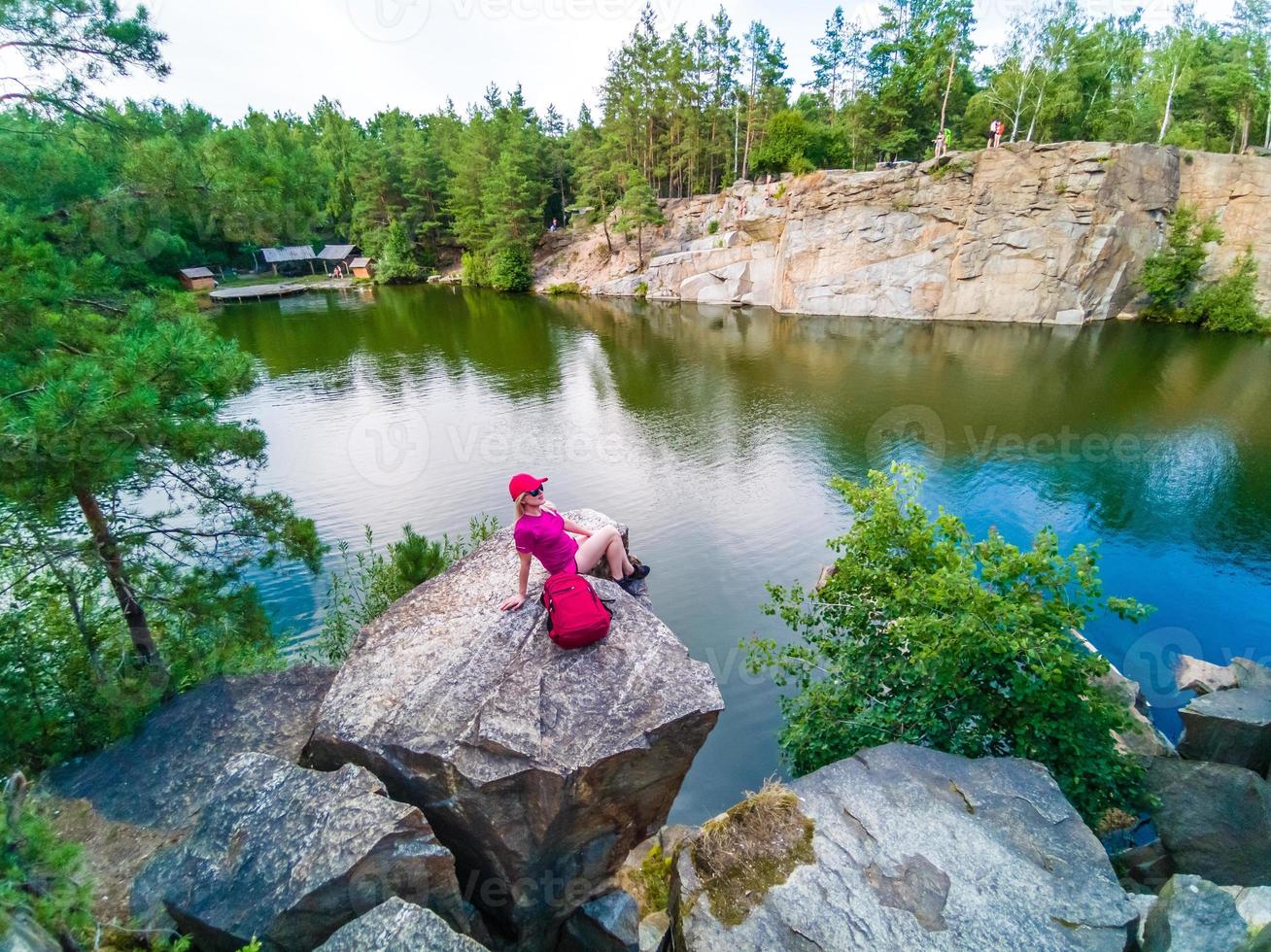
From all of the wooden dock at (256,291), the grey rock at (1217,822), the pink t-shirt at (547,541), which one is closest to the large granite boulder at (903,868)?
the grey rock at (1217,822)

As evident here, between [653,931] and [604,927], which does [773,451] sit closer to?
[653,931]

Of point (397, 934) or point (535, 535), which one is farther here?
point (535, 535)

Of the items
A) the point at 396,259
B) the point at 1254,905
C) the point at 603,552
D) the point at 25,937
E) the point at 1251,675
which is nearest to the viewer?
the point at 25,937

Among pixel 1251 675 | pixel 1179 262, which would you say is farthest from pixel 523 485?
pixel 1179 262

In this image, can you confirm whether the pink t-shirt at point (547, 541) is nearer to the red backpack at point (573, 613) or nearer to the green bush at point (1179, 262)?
the red backpack at point (573, 613)

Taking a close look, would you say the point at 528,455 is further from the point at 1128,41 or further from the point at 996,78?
the point at 1128,41

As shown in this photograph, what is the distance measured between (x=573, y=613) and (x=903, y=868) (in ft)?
11.1

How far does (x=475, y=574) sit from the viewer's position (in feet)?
26.4

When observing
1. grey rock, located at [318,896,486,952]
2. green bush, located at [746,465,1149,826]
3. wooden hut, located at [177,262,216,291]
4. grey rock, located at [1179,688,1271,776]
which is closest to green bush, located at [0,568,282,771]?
grey rock, located at [318,896,486,952]

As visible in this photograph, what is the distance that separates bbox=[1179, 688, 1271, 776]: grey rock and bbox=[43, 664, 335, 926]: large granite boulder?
10.7 metres

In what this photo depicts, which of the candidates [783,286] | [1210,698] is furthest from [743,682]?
[783,286]

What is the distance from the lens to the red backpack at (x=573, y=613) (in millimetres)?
6191

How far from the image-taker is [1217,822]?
20.1 feet

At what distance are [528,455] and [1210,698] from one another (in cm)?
1694
